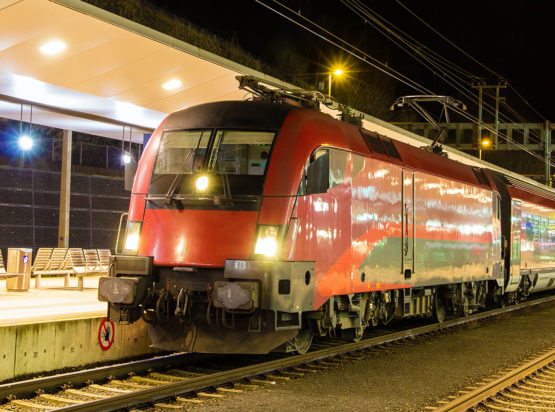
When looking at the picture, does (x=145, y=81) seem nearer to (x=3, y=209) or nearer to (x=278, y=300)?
(x=3, y=209)

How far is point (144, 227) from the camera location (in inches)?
372

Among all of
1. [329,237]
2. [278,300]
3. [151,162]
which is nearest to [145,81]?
[151,162]

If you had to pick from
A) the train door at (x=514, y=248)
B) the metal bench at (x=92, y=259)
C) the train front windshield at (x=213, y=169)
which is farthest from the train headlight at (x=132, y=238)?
the train door at (x=514, y=248)

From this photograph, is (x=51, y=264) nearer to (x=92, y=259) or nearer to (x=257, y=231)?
(x=92, y=259)

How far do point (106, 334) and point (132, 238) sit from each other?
1411 mm

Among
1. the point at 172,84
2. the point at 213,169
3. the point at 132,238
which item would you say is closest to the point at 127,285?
the point at 132,238

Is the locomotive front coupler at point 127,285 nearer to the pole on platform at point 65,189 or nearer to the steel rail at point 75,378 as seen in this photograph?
the steel rail at point 75,378

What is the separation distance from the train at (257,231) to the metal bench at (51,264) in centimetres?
671

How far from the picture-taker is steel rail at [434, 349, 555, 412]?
762 cm

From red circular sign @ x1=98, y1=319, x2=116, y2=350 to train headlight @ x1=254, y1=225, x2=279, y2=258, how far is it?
2430 millimetres

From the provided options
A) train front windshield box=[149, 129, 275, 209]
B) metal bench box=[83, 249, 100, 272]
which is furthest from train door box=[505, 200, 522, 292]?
train front windshield box=[149, 129, 275, 209]

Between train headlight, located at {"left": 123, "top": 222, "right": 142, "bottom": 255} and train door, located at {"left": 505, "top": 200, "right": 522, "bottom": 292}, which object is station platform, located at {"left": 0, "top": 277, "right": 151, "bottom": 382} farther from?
train door, located at {"left": 505, "top": 200, "right": 522, "bottom": 292}

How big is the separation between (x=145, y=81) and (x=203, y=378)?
7.70 meters

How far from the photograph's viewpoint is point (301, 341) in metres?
10.1
